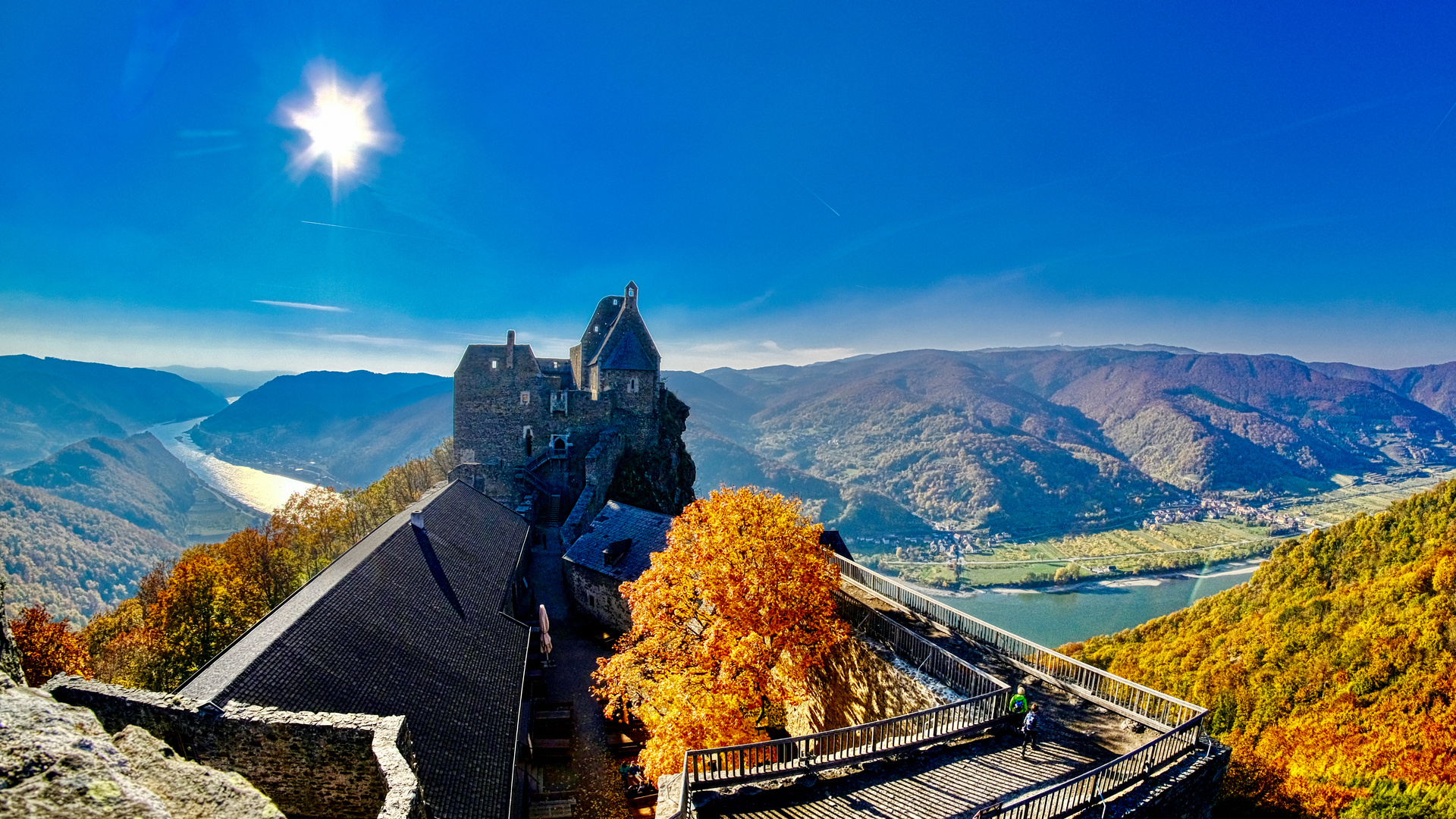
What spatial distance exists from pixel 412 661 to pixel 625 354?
25.2 meters

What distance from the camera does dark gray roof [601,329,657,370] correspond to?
37.3 m

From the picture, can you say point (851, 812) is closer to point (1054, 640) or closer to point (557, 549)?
point (557, 549)

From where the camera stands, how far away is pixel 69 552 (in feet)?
300

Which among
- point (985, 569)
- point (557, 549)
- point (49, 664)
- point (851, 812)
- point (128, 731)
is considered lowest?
point (985, 569)

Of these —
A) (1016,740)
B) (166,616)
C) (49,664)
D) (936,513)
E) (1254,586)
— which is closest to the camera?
(1016,740)

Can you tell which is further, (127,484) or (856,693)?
(127,484)

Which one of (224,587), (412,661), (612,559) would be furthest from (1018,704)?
(224,587)

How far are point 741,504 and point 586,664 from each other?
1166cm

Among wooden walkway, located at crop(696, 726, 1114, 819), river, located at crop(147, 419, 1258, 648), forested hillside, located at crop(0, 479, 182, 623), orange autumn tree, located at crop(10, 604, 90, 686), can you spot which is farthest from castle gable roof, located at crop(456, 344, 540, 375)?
forested hillside, located at crop(0, 479, 182, 623)

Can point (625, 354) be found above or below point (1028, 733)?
above

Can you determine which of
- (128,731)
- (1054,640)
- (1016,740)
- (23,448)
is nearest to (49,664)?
(128,731)

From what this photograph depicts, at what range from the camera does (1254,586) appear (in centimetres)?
3164

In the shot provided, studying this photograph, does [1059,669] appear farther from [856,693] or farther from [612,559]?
[612,559]

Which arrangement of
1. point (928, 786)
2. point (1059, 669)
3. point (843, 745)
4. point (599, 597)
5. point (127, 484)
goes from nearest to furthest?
point (928, 786)
point (843, 745)
point (1059, 669)
point (599, 597)
point (127, 484)
